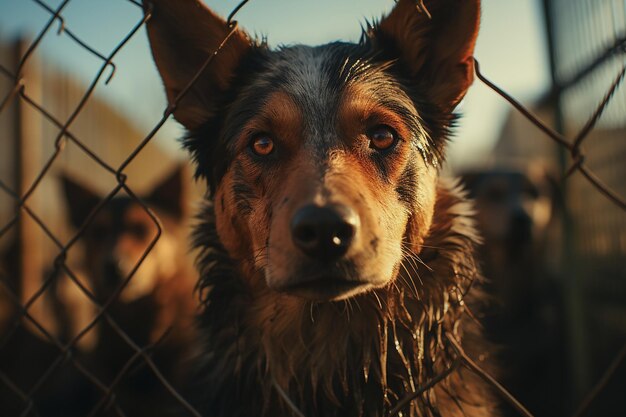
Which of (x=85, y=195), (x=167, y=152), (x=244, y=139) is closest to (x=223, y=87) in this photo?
(x=244, y=139)

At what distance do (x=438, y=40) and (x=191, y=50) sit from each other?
106cm

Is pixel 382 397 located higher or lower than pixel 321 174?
lower

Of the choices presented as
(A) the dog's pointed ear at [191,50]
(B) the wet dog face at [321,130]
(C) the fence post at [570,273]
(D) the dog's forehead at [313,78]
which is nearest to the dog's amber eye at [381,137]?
(B) the wet dog face at [321,130]

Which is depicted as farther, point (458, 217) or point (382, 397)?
point (458, 217)

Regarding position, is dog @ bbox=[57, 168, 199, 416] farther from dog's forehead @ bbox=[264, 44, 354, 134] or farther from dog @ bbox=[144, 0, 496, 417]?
dog's forehead @ bbox=[264, 44, 354, 134]

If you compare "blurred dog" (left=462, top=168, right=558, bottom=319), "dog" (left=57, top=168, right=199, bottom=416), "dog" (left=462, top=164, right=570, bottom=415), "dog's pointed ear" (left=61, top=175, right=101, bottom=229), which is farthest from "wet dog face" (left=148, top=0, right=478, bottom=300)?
"blurred dog" (left=462, top=168, right=558, bottom=319)

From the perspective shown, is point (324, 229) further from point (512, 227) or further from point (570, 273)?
point (512, 227)

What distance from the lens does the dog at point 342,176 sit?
77.4 inches

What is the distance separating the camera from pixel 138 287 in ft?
15.8

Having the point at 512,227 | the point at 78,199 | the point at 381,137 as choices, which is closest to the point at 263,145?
the point at 381,137

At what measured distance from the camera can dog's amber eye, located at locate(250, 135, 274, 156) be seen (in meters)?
2.09

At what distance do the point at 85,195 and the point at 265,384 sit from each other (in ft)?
12.5

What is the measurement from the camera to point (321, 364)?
2139 millimetres

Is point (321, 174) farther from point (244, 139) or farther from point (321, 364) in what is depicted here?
point (321, 364)
